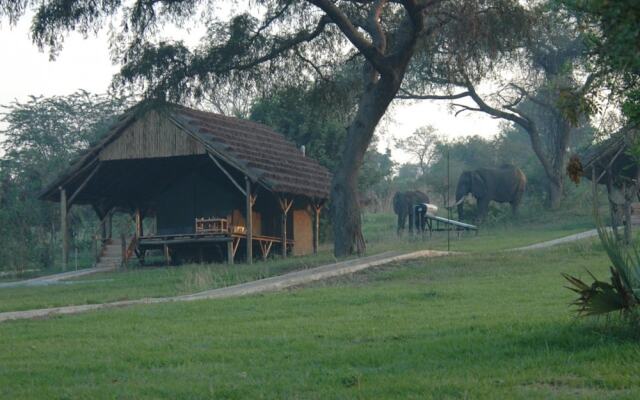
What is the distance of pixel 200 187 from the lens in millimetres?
33750

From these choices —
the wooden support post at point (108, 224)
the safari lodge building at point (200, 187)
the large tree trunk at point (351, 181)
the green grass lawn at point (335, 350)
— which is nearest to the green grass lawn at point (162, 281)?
the large tree trunk at point (351, 181)

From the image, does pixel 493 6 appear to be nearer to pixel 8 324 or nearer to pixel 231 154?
pixel 231 154

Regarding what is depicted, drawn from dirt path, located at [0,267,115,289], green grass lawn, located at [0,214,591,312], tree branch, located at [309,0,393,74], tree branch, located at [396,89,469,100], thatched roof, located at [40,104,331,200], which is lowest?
dirt path, located at [0,267,115,289]

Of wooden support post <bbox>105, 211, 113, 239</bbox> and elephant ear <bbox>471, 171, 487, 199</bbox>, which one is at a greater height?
elephant ear <bbox>471, 171, 487, 199</bbox>

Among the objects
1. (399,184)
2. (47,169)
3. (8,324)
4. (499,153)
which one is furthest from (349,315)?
(399,184)

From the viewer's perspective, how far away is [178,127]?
98.4ft

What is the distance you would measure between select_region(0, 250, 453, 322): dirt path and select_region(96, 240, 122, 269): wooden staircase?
1304 cm

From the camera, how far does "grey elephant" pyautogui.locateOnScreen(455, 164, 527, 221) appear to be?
45.4 m

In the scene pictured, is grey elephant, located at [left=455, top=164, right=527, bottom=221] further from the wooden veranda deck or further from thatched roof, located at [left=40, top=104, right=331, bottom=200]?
the wooden veranda deck

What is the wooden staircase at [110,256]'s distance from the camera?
112 ft

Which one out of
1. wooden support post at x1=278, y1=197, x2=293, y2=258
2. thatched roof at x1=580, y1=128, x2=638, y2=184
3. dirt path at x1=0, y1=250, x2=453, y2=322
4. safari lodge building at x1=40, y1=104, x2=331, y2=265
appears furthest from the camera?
wooden support post at x1=278, y1=197, x2=293, y2=258

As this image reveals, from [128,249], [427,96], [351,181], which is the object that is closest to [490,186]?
[427,96]

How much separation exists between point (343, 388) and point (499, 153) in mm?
67703

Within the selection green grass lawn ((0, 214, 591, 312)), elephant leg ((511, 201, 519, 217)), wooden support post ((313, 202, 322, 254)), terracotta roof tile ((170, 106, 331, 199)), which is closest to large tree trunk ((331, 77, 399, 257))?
green grass lawn ((0, 214, 591, 312))
